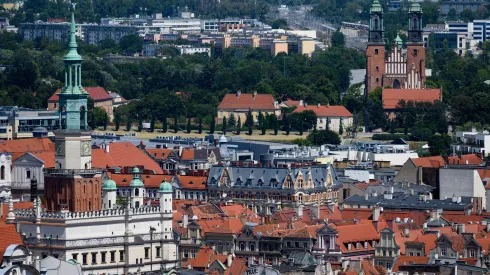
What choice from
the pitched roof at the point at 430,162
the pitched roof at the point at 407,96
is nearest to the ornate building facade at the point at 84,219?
the pitched roof at the point at 430,162

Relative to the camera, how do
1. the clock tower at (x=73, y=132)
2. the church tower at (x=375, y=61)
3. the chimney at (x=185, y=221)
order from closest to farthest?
the clock tower at (x=73, y=132), the chimney at (x=185, y=221), the church tower at (x=375, y=61)

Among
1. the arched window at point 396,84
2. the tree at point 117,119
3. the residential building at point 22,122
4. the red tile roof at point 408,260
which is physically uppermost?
the red tile roof at point 408,260

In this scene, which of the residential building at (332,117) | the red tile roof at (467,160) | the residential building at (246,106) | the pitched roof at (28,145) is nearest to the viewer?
the pitched roof at (28,145)

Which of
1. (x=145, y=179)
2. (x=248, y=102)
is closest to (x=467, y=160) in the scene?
(x=145, y=179)

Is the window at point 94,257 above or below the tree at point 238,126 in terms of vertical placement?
above

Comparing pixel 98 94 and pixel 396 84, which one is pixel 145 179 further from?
pixel 396 84

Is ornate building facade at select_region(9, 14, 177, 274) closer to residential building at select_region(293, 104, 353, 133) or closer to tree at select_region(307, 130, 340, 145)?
tree at select_region(307, 130, 340, 145)

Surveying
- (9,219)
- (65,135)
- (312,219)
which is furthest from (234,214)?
(9,219)

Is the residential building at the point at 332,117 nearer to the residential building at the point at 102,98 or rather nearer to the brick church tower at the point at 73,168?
the residential building at the point at 102,98
